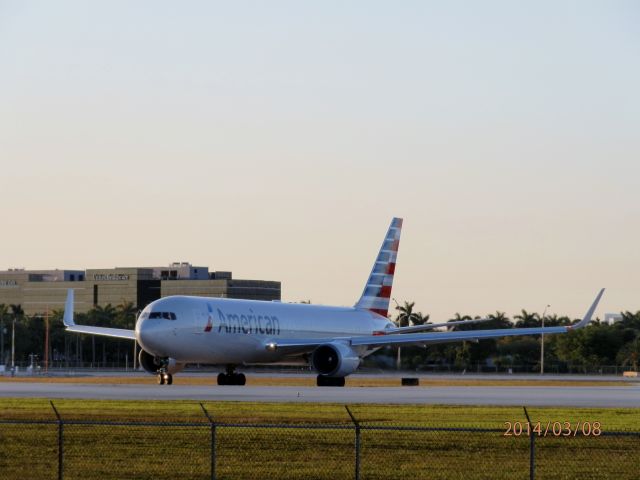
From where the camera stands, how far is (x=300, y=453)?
30.3m

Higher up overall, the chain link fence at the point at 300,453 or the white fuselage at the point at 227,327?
the white fuselage at the point at 227,327

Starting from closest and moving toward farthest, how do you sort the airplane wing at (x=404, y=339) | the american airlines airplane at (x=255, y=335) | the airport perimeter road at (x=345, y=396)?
the airport perimeter road at (x=345, y=396) < the american airlines airplane at (x=255, y=335) < the airplane wing at (x=404, y=339)

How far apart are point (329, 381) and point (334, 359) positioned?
44.1 inches

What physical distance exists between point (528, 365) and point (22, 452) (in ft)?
399

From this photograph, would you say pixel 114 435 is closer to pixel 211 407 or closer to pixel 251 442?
pixel 251 442

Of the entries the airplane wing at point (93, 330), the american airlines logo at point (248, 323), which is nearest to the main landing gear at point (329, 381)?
the american airlines logo at point (248, 323)

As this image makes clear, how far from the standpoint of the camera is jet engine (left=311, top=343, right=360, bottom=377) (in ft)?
226

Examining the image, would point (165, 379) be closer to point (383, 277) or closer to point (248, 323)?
point (248, 323)

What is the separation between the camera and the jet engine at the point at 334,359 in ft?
226

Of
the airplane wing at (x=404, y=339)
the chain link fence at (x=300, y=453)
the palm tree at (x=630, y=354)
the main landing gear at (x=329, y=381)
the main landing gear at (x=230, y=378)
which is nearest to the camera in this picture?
the chain link fence at (x=300, y=453)

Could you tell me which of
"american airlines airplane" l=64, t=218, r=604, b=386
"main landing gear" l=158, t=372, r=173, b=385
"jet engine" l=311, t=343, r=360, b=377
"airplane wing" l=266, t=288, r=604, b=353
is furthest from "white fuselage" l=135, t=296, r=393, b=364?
"jet engine" l=311, t=343, r=360, b=377

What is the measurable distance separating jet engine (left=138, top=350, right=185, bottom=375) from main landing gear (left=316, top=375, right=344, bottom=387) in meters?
6.79

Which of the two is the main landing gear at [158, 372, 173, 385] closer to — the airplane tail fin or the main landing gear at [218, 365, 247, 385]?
the main landing gear at [218, 365, 247, 385]

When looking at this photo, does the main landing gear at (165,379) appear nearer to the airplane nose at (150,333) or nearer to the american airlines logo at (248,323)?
the airplane nose at (150,333)
